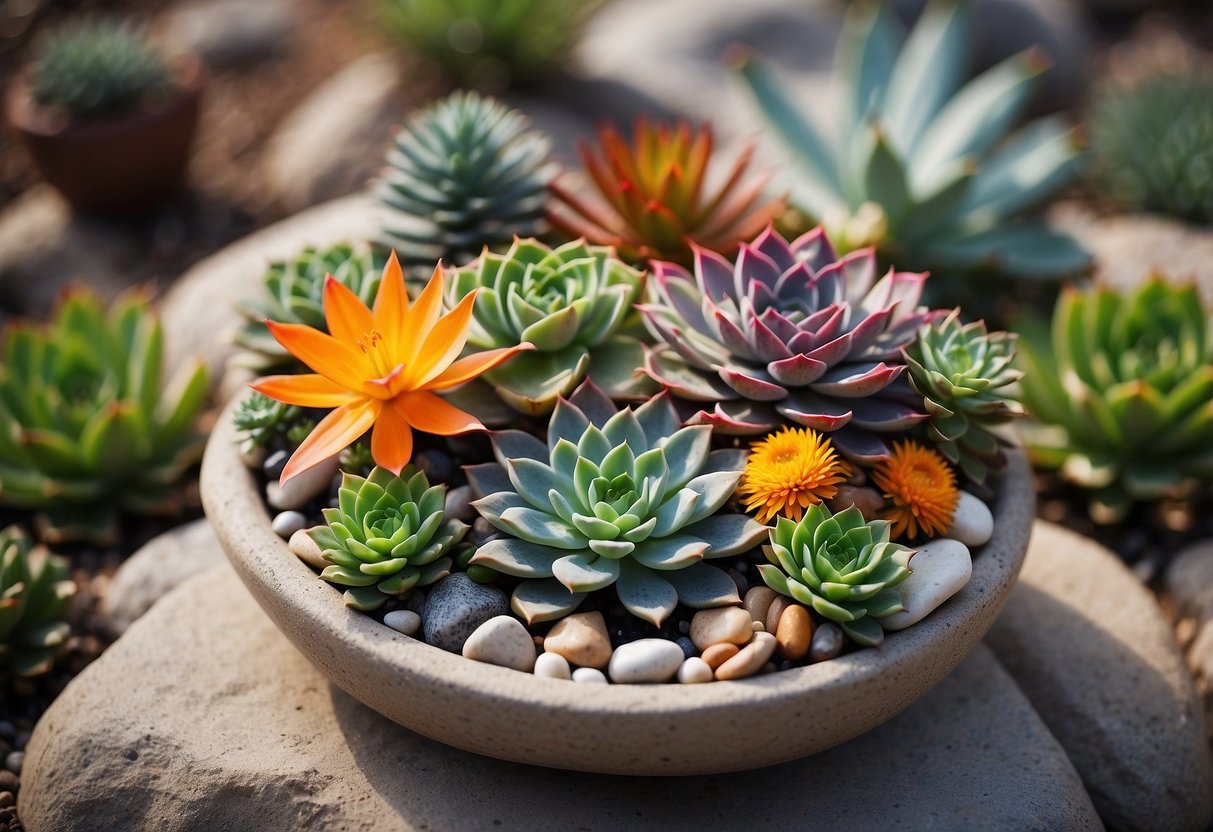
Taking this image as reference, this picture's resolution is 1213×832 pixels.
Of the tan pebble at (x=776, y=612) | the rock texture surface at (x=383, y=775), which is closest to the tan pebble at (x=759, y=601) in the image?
the tan pebble at (x=776, y=612)

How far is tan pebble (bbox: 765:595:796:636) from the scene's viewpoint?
189 cm

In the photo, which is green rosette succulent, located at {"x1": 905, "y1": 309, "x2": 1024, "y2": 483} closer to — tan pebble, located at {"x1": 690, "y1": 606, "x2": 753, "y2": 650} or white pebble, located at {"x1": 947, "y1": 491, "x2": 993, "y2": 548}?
white pebble, located at {"x1": 947, "y1": 491, "x2": 993, "y2": 548}

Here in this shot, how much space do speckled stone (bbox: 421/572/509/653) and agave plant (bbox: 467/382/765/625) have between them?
0.16 ft

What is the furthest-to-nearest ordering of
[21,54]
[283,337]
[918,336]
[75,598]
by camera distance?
[21,54], [75,598], [918,336], [283,337]

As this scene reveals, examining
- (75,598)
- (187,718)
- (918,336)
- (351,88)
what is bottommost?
(75,598)

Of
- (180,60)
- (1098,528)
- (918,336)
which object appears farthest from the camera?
(180,60)

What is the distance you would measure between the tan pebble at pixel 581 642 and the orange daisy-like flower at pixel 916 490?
0.59 m

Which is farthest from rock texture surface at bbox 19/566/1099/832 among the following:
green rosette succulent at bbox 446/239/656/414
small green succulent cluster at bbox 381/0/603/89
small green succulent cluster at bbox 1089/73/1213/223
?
small green succulent cluster at bbox 381/0/603/89

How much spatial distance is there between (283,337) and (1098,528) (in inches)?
86.1

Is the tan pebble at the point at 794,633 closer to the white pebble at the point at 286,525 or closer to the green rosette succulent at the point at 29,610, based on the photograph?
the white pebble at the point at 286,525

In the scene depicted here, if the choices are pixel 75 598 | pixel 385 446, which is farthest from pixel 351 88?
pixel 385 446

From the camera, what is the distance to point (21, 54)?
15.5ft

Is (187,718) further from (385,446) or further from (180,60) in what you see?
(180,60)

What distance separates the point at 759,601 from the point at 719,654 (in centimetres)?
16
